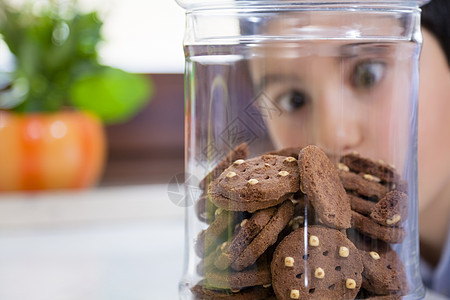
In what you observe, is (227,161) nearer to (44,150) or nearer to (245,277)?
(245,277)

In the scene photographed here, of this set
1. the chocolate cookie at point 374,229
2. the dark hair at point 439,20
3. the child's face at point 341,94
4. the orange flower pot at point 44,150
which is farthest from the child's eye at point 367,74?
the orange flower pot at point 44,150

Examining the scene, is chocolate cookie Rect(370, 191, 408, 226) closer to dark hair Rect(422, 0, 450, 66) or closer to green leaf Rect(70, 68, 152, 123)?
dark hair Rect(422, 0, 450, 66)

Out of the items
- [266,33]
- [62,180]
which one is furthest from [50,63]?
[266,33]

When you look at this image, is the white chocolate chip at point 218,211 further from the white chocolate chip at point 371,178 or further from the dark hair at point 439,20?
the dark hair at point 439,20

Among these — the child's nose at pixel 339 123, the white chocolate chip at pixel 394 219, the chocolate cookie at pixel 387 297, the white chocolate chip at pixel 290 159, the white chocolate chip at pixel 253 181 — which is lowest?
the chocolate cookie at pixel 387 297

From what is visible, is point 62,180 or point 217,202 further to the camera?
point 62,180

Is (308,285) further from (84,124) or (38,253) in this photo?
(84,124)
